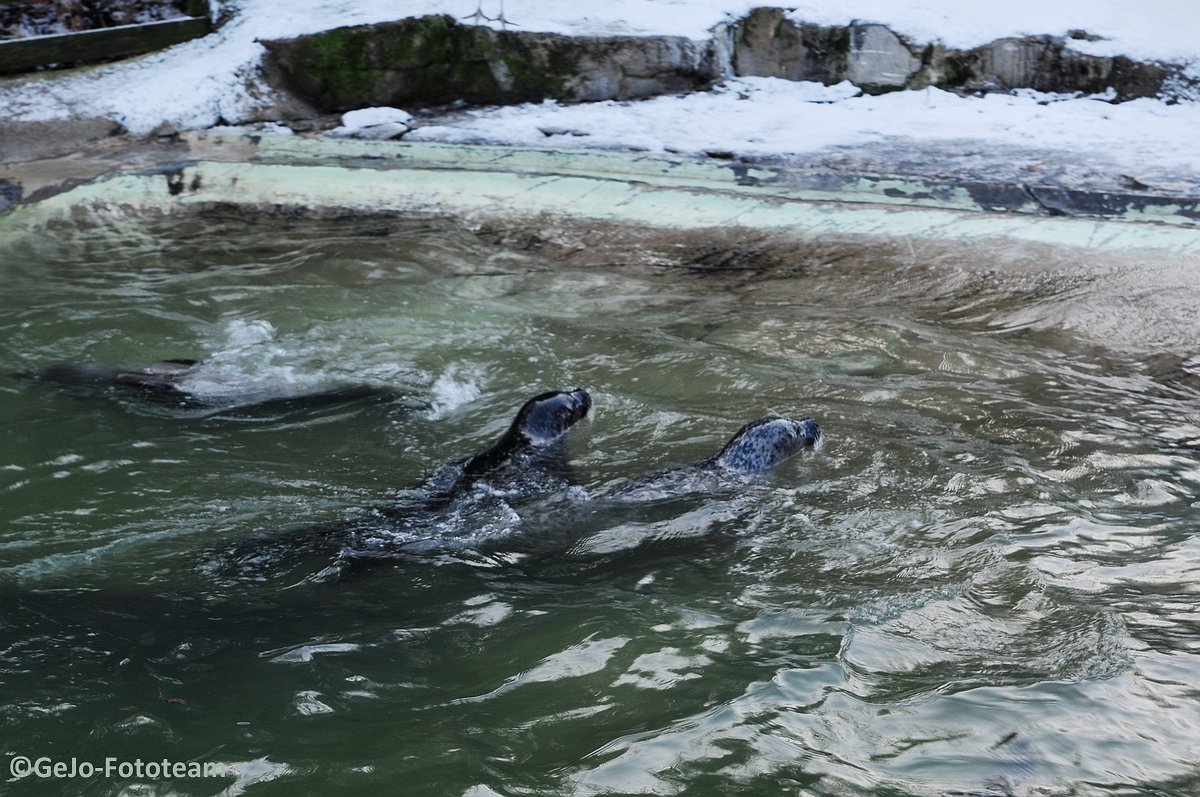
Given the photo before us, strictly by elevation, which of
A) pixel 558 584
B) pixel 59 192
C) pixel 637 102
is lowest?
pixel 558 584

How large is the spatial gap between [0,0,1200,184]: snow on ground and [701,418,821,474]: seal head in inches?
157

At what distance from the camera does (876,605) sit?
3.34m

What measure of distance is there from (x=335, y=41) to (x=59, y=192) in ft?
10.0

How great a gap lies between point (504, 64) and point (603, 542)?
6.86 meters

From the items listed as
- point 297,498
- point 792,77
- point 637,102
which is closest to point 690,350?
point 297,498

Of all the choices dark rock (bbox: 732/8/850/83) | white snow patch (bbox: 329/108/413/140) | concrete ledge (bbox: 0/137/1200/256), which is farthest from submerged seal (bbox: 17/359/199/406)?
dark rock (bbox: 732/8/850/83)

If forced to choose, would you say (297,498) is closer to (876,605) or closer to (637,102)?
(876,605)

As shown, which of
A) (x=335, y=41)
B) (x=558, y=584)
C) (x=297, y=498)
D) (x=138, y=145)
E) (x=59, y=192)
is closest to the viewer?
(x=558, y=584)

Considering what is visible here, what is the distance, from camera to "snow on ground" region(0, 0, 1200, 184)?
8.41 m

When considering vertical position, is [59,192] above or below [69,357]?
above

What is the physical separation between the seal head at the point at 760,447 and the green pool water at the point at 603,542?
96 millimetres

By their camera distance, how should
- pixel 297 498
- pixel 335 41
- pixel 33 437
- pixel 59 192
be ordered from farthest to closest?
pixel 335 41
pixel 59 192
pixel 33 437
pixel 297 498

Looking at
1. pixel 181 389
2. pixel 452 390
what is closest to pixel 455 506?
pixel 452 390

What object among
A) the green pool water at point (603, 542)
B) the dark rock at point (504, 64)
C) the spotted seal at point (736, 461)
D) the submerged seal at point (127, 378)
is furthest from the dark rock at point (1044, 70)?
the submerged seal at point (127, 378)
